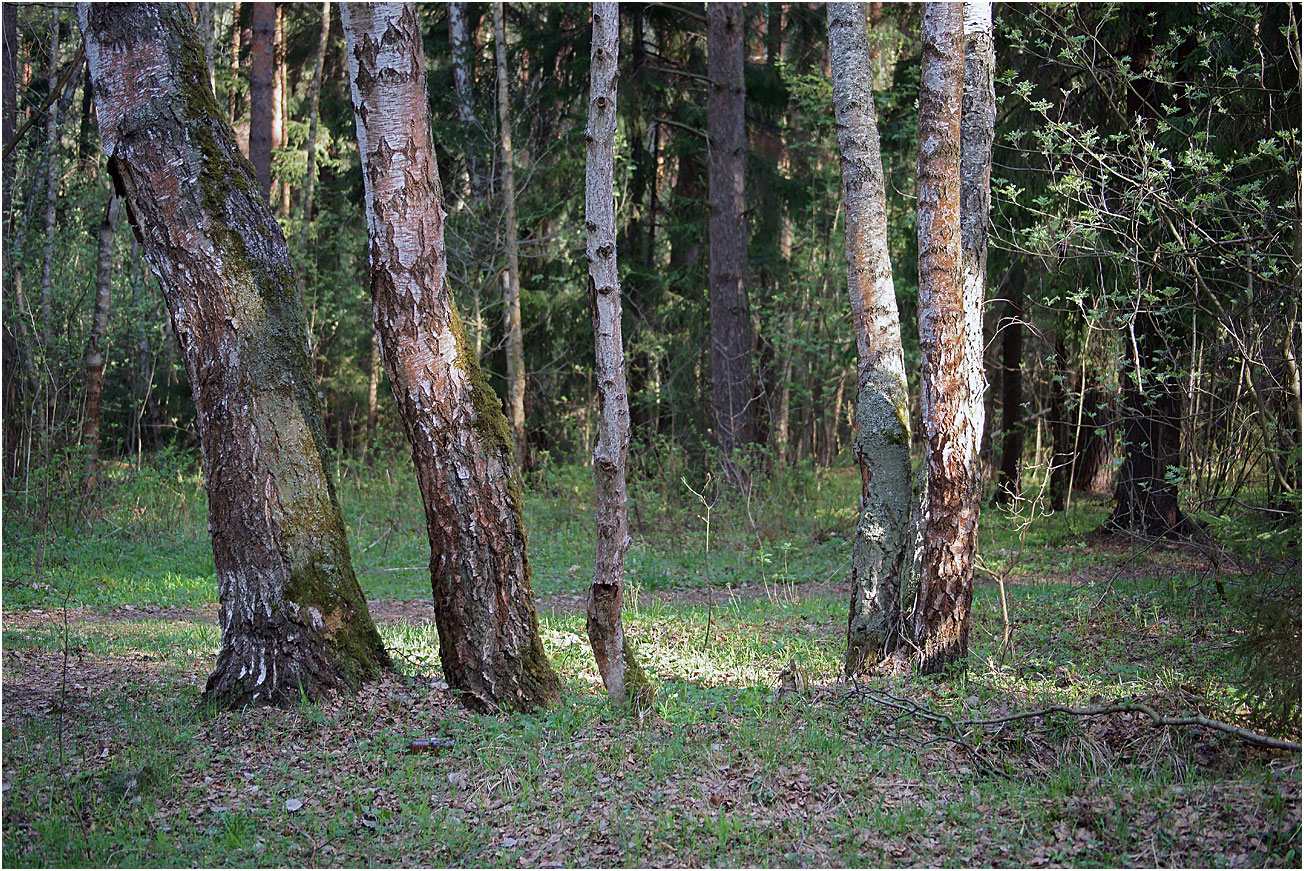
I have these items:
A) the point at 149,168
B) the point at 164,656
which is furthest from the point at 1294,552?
the point at 164,656

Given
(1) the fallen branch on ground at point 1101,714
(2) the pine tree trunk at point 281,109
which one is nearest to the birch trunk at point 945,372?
(1) the fallen branch on ground at point 1101,714

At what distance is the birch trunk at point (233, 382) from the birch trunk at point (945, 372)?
11.1ft

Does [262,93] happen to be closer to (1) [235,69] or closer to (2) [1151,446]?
(1) [235,69]

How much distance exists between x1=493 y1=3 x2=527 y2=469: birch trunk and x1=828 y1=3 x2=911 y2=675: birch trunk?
9178mm

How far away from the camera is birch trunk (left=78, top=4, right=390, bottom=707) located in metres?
4.73

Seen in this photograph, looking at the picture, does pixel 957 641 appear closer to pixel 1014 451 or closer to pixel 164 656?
pixel 164 656

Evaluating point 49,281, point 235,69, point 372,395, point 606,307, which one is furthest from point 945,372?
point 235,69

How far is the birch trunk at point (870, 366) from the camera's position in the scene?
19.4ft

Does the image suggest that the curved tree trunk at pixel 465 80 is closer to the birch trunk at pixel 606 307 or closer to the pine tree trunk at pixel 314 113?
the pine tree trunk at pixel 314 113

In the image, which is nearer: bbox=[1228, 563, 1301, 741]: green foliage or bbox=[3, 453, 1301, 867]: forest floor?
bbox=[3, 453, 1301, 867]: forest floor

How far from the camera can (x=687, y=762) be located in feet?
14.0

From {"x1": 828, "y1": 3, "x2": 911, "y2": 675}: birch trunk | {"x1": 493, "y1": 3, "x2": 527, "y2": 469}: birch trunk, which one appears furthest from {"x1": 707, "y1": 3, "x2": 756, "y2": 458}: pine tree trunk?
{"x1": 828, "y1": 3, "x2": 911, "y2": 675}: birch trunk

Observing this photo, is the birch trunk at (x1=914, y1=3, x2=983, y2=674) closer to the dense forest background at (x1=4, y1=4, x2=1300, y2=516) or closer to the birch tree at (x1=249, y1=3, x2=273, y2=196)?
the dense forest background at (x1=4, y1=4, x2=1300, y2=516)

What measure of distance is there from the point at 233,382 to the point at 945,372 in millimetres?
4022
